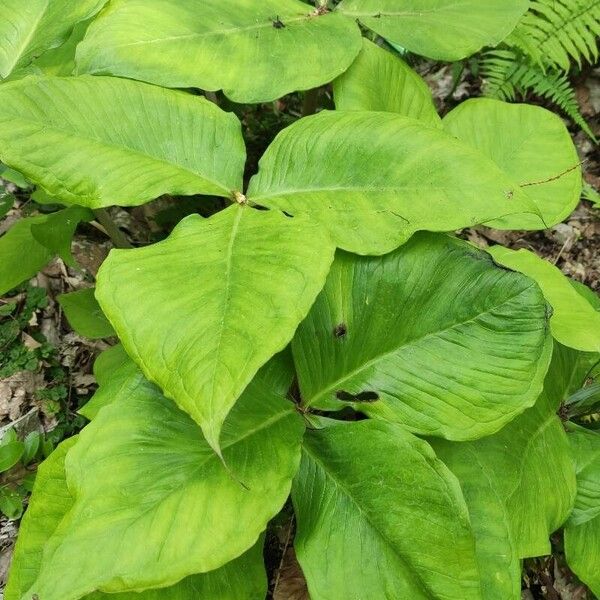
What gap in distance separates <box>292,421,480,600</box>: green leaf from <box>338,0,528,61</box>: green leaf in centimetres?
106

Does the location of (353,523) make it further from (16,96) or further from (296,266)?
(16,96)

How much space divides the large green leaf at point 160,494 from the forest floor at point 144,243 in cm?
72

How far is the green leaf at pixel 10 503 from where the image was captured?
1.70 metres

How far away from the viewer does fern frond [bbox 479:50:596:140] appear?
2689 millimetres

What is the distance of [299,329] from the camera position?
A: 1.32m

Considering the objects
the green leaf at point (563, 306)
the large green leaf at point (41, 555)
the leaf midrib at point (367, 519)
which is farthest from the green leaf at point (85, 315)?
the green leaf at point (563, 306)

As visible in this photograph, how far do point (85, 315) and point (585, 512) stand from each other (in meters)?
1.60

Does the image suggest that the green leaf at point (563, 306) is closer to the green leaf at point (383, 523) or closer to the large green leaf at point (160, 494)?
the green leaf at point (383, 523)

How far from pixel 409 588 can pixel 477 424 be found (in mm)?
351

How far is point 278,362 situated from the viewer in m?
1.39

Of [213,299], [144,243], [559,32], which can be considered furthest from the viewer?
[559,32]

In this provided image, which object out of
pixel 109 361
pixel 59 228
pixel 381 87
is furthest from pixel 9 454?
pixel 381 87

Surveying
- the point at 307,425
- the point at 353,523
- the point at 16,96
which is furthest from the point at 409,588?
the point at 16,96

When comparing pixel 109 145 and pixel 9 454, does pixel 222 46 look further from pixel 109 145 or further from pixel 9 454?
pixel 9 454
